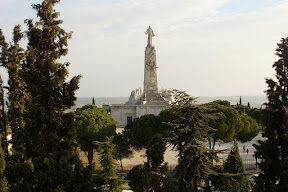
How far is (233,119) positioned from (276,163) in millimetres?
15423

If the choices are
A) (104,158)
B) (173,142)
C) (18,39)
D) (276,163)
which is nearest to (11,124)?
(18,39)

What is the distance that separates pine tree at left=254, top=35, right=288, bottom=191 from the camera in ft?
33.6

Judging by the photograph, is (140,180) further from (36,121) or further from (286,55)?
(286,55)

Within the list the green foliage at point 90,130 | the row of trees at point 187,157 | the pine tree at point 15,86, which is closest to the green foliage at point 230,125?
the green foliage at point 90,130

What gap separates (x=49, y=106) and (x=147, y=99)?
1530 inches

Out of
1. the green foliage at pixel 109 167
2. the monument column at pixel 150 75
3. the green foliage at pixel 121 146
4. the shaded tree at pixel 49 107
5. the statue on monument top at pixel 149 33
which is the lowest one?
the green foliage at pixel 121 146

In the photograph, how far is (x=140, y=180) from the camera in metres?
12.8

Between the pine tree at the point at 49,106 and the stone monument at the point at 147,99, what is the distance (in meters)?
36.7

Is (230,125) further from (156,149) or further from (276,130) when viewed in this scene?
(156,149)

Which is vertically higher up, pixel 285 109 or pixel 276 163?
pixel 285 109

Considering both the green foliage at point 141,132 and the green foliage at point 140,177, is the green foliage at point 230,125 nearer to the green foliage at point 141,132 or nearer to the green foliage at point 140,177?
the green foliage at point 141,132

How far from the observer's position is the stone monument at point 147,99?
4656 centimetres

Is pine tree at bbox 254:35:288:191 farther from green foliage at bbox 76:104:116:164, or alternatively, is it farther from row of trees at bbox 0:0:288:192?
green foliage at bbox 76:104:116:164

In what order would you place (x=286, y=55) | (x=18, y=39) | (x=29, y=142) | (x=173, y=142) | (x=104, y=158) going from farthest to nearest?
(x=18, y=39) < (x=104, y=158) < (x=286, y=55) < (x=173, y=142) < (x=29, y=142)
